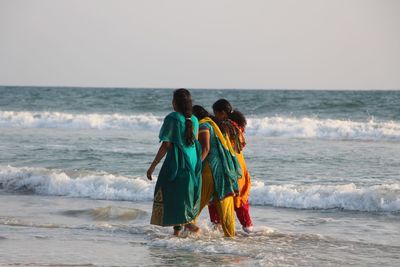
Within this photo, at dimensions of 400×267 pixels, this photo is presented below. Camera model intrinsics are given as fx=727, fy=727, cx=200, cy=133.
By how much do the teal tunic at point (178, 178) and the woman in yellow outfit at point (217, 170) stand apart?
0.56 feet

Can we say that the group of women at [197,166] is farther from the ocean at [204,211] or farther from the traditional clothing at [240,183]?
the ocean at [204,211]

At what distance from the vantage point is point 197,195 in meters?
7.44

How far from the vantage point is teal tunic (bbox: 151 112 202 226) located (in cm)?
720

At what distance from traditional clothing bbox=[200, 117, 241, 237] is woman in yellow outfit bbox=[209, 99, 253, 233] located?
0.54 feet

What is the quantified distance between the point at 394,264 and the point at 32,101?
38.6 meters

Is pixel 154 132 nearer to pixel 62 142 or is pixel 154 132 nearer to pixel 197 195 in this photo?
pixel 62 142

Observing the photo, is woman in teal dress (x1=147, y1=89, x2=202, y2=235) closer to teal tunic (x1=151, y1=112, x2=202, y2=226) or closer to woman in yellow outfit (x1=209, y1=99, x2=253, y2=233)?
teal tunic (x1=151, y1=112, x2=202, y2=226)

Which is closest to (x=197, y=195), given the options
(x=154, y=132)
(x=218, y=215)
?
(x=218, y=215)

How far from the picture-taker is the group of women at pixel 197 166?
7195 mm

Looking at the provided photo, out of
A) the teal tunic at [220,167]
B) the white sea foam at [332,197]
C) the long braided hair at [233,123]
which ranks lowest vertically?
the white sea foam at [332,197]

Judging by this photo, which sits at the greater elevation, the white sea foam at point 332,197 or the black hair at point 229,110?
the black hair at point 229,110

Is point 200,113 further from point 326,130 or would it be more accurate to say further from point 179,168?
point 326,130

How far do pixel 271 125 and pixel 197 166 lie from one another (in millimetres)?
17151

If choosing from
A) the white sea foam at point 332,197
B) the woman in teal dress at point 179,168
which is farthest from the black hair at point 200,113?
the white sea foam at point 332,197
